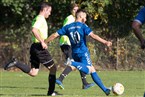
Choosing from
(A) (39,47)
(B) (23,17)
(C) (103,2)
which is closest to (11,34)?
(B) (23,17)

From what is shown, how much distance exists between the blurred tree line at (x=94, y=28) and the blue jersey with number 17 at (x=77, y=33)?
12.9 metres

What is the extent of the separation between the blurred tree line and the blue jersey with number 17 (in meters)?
12.9

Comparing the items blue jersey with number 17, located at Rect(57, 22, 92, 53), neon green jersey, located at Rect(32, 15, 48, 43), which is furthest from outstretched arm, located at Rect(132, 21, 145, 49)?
neon green jersey, located at Rect(32, 15, 48, 43)

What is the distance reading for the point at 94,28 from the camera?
25266mm

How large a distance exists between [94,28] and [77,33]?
1402cm

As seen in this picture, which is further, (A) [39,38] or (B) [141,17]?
(A) [39,38]

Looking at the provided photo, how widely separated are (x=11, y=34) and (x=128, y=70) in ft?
18.1

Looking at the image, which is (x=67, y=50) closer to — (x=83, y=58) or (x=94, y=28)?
(x=83, y=58)

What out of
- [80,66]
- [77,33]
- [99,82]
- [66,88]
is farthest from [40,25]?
[66,88]

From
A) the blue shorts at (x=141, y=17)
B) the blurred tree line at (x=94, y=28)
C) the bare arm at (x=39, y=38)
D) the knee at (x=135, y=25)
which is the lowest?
the blurred tree line at (x=94, y=28)

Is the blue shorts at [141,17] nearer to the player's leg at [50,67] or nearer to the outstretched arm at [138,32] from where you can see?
the outstretched arm at [138,32]

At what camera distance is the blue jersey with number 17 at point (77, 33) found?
36.5 ft

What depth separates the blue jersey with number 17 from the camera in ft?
36.5

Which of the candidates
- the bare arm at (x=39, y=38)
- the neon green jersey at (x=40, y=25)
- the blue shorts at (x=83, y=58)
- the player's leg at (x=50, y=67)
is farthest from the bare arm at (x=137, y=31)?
the blue shorts at (x=83, y=58)
